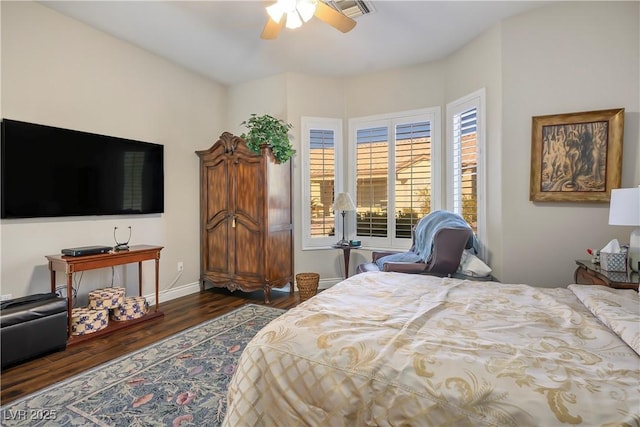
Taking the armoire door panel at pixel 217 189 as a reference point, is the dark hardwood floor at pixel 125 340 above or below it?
below

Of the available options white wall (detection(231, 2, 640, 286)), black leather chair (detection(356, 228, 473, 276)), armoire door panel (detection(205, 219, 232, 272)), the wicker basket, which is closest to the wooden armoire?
armoire door panel (detection(205, 219, 232, 272))

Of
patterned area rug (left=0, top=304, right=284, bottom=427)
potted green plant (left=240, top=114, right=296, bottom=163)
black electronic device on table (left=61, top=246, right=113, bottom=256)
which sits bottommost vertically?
patterned area rug (left=0, top=304, right=284, bottom=427)

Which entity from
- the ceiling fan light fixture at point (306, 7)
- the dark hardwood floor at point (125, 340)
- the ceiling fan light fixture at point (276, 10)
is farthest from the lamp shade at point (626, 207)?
the dark hardwood floor at point (125, 340)

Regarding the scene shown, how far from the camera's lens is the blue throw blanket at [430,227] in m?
3.19

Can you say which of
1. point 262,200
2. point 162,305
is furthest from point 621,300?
point 162,305

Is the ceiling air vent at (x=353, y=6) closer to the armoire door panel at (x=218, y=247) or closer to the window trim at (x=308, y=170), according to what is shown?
the window trim at (x=308, y=170)

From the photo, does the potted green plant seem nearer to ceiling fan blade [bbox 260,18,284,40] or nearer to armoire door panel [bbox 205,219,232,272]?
armoire door panel [bbox 205,219,232,272]

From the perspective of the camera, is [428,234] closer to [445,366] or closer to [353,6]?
[353,6]

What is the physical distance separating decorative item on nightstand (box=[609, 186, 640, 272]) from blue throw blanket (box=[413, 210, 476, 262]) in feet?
3.67

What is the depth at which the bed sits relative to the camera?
885 millimetres

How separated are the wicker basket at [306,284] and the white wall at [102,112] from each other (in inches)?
58.9

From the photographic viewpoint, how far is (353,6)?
2.89m

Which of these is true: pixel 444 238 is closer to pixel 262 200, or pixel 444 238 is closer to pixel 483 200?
pixel 483 200

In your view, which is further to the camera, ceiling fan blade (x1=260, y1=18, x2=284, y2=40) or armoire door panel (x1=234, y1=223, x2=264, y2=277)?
armoire door panel (x1=234, y1=223, x2=264, y2=277)
